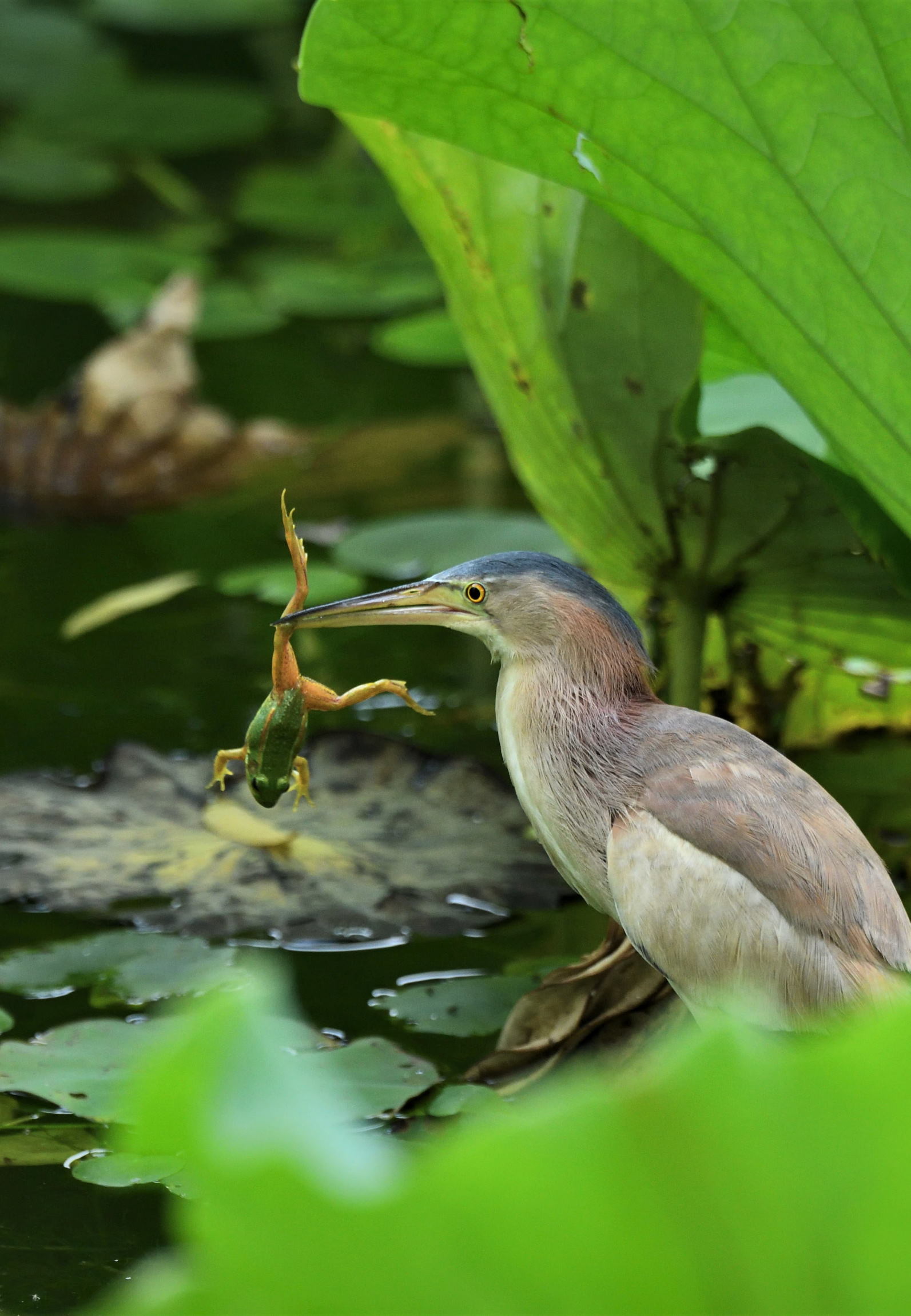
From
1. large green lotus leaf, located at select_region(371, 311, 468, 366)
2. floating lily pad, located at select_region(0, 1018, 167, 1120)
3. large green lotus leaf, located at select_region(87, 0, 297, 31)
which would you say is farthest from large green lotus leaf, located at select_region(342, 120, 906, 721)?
large green lotus leaf, located at select_region(87, 0, 297, 31)

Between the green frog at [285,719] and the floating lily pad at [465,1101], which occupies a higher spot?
the green frog at [285,719]

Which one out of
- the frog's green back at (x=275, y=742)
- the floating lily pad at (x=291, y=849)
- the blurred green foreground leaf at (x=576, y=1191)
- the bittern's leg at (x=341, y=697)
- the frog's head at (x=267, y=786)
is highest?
the blurred green foreground leaf at (x=576, y=1191)

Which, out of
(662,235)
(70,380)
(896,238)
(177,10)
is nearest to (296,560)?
(662,235)

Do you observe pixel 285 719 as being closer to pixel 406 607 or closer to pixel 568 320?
pixel 406 607

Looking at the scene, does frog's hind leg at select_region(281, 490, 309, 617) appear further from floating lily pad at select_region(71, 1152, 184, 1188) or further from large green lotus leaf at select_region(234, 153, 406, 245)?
large green lotus leaf at select_region(234, 153, 406, 245)

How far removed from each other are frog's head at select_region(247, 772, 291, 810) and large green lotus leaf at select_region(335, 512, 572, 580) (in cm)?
101

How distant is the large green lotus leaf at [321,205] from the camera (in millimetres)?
4203

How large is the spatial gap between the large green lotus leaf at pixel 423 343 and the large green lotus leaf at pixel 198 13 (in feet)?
6.11

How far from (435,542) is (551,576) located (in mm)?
1250

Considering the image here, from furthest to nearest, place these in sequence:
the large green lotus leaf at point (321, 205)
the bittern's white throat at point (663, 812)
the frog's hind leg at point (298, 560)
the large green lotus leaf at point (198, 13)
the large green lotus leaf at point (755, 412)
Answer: the large green lotus leaf at point (198, 13)
the large green lotus leaf at point (321, 205)
the large green lotus leaf at point (755, 412)
the frog's hind leg at point (298, 560)
the bittern's white throat at point (663, 812)

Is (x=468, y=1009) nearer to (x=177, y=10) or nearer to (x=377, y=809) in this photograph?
(x=377, y=809)

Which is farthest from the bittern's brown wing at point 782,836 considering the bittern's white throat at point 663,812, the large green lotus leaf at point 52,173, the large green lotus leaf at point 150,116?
the large green lotus leaf at point 150,116

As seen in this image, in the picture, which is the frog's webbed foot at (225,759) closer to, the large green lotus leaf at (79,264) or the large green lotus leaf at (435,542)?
the large green lotus leaf at (435,542)

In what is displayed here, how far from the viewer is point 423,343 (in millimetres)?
3396
